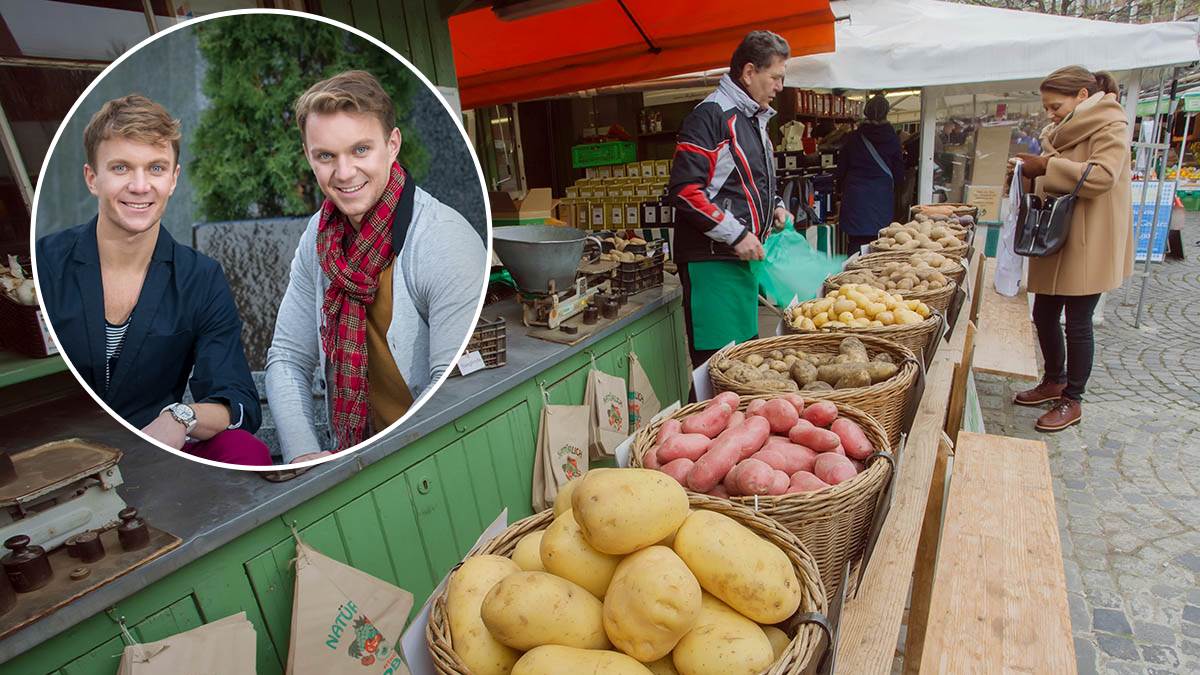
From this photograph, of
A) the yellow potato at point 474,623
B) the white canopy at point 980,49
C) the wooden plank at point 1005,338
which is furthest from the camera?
the white canopy at point 980,49

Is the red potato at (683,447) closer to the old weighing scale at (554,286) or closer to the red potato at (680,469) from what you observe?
the red potato at (680,469)

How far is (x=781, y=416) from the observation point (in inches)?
64.2

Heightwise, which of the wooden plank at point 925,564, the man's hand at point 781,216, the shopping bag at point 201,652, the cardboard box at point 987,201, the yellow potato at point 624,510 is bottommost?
the wooden plank at point 925,564

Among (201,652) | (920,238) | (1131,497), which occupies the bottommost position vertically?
(1131,497)

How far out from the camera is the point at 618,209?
7012 mm

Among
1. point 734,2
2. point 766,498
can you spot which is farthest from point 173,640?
point 734,2

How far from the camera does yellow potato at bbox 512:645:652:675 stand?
0.86 m

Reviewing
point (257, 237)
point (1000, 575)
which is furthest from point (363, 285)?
point (1000, 575)

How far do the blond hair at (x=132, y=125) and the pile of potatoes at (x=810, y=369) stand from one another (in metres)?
1.59

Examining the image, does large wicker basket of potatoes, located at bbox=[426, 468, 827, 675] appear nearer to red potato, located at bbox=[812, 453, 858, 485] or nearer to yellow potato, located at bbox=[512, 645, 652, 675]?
yellow potato, located at bbox=[512, 645, 652, 675]

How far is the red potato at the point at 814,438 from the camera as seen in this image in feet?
4.95

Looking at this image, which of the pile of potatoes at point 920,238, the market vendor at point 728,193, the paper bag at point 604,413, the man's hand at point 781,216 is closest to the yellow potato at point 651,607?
the paper bag at point 604,413

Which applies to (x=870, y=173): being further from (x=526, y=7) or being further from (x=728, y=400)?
(x=728, y=400)

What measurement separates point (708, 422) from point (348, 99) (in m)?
1.19
